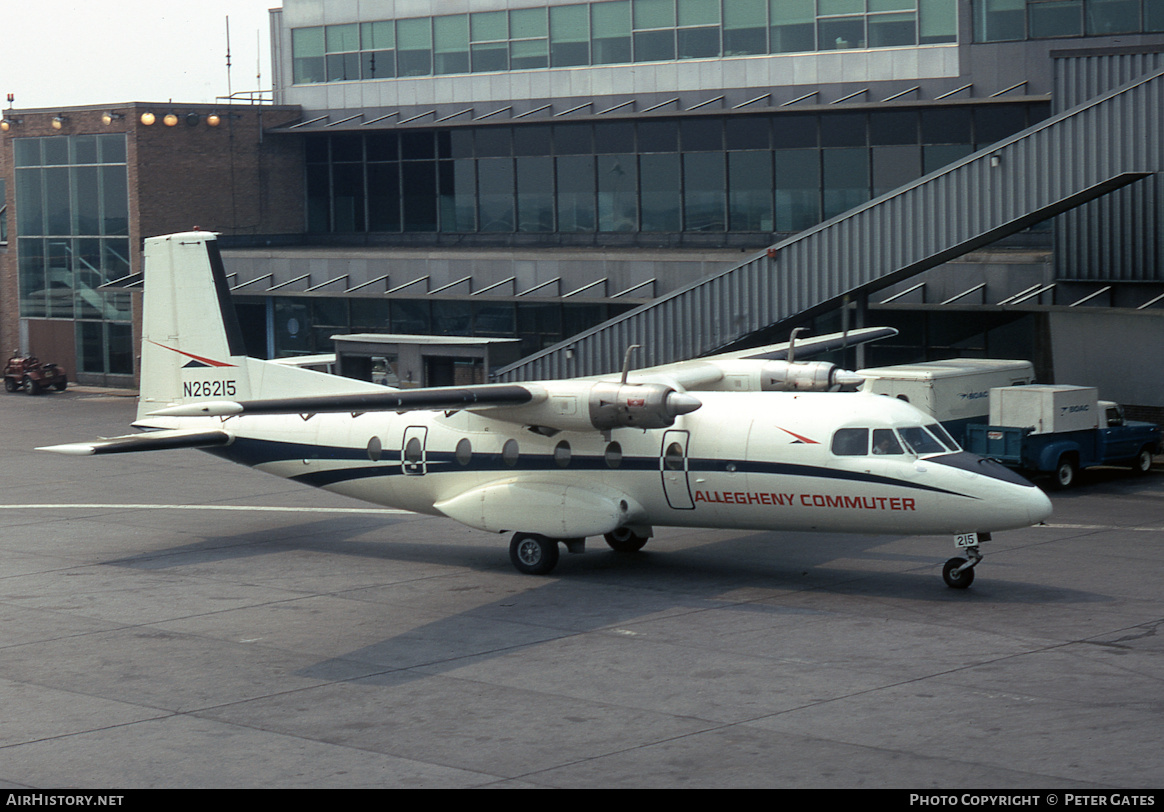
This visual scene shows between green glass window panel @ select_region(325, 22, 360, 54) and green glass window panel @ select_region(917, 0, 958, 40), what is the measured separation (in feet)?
79.8

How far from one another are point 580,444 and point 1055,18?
86.7 ft

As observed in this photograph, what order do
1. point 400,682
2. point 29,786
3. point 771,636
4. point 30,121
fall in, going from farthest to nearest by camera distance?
point 30,121 < point 771,636 < point 400,682 < point 29,786

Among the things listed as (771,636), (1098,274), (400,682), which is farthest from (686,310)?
(400,682)

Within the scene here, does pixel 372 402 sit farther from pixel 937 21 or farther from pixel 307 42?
pixel 307 42

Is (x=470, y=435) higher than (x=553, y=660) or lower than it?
higher

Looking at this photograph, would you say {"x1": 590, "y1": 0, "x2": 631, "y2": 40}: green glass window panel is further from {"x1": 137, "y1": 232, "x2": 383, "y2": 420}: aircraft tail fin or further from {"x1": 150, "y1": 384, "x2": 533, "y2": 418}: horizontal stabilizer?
{"x1": 150, "y1": 384, "x2": 533, "y2": 418}: horizontal stabilizer

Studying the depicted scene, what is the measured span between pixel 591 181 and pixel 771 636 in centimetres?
3507

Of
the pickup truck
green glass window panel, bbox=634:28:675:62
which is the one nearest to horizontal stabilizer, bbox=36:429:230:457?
the pickup truck

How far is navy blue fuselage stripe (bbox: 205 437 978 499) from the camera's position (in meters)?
22.5

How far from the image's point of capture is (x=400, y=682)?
17719 mm

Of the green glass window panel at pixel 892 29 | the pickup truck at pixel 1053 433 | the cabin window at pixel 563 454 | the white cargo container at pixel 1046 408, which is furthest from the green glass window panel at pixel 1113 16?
the cabin window at pixel 563 454

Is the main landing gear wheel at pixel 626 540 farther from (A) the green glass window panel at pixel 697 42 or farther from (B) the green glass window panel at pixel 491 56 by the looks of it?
(B) the green glass window panel at pixel 491 56

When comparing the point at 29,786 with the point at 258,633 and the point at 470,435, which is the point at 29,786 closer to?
the point at 258,633

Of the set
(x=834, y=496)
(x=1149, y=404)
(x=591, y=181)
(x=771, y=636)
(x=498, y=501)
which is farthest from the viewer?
(x=591, y=181)
